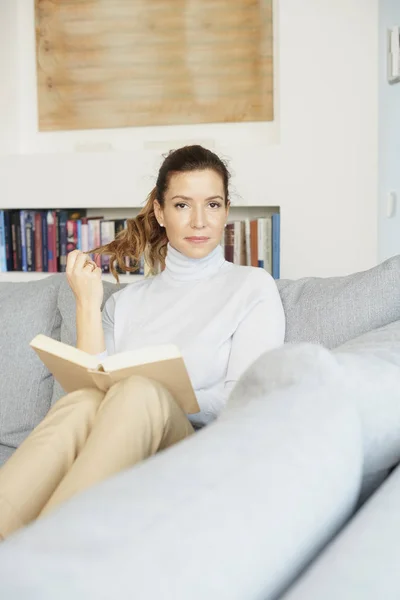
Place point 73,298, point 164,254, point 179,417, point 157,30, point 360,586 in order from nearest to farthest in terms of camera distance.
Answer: point 360,586
point 179,417
point 73,298
point 164,254
point 157,30

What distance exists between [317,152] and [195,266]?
1553 mm

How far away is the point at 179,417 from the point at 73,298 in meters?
0.94

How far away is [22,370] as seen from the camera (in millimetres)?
2189

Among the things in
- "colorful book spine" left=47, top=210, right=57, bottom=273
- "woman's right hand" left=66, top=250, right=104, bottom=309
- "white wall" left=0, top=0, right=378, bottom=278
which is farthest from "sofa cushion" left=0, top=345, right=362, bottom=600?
"colorful book spine" left=47, top=210, right=57, bottom=273

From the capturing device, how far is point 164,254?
94.1 inches

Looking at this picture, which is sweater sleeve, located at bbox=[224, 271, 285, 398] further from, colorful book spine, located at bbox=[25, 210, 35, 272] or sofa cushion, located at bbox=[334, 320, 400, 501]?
colorful book spine, located at bbox=[25, 210, 35, 272]

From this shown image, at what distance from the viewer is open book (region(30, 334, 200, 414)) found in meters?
1.41

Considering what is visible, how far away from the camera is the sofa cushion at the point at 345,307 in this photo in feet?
5.94

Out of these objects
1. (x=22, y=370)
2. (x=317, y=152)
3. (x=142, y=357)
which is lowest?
(x=22, y=370)

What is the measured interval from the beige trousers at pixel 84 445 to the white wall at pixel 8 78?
288 centimetres

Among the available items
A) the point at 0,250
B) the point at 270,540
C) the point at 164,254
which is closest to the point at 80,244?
the point at 0,250

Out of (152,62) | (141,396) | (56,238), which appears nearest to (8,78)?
(152,62)

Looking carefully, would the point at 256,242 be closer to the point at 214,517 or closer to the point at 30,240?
the point at 30,240

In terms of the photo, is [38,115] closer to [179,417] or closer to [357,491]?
[179,417]
